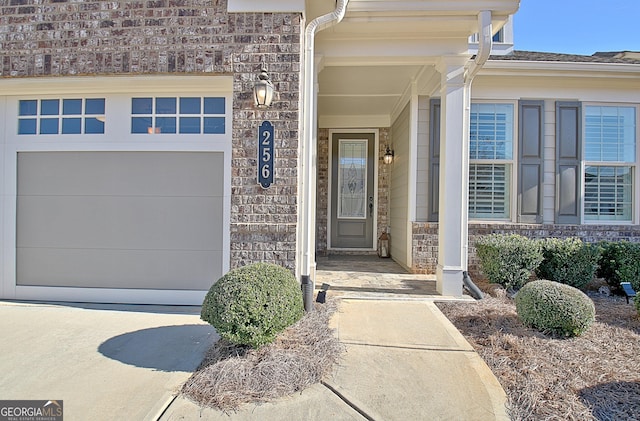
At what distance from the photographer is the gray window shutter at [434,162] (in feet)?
18.2

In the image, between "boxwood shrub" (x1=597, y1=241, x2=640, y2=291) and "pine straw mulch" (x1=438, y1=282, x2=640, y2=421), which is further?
"boxwood shrub" (x1=597, y1=241, x2=640, y2=291)

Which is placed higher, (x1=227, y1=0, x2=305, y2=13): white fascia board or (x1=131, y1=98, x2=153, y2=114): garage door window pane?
(x1=227, y1=0, x2=305, y2=13): white fascia board

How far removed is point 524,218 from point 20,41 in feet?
23.6

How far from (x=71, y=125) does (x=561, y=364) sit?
214 inches

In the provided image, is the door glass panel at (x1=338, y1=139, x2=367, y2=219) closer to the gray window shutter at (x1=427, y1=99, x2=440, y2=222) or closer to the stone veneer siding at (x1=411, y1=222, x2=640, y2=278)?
the gray window shutter at (x1=427, y1=99, x2=440, y2=222)

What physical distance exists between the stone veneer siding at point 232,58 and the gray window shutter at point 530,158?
160 inches

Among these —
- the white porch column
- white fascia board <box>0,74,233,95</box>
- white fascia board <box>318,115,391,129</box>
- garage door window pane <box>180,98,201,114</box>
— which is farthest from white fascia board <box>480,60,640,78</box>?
garage door window pane <box>180,98,201,114</box>

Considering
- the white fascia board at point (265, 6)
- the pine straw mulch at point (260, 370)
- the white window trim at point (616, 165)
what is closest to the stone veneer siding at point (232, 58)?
the white fascia board at point (265, 6)

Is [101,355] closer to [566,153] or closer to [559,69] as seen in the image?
[566,153]

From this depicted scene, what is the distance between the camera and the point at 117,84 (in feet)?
12.5

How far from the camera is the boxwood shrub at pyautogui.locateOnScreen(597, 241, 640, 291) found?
445cm

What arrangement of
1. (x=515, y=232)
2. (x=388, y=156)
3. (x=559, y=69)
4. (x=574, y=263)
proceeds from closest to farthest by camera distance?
(x=574, y=263) → (x=559, y=69) → (x=515, y=232) → (x=388, y=156)

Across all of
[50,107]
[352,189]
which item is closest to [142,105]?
[50,107]

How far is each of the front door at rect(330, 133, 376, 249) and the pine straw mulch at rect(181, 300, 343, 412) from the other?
16.3 ft
